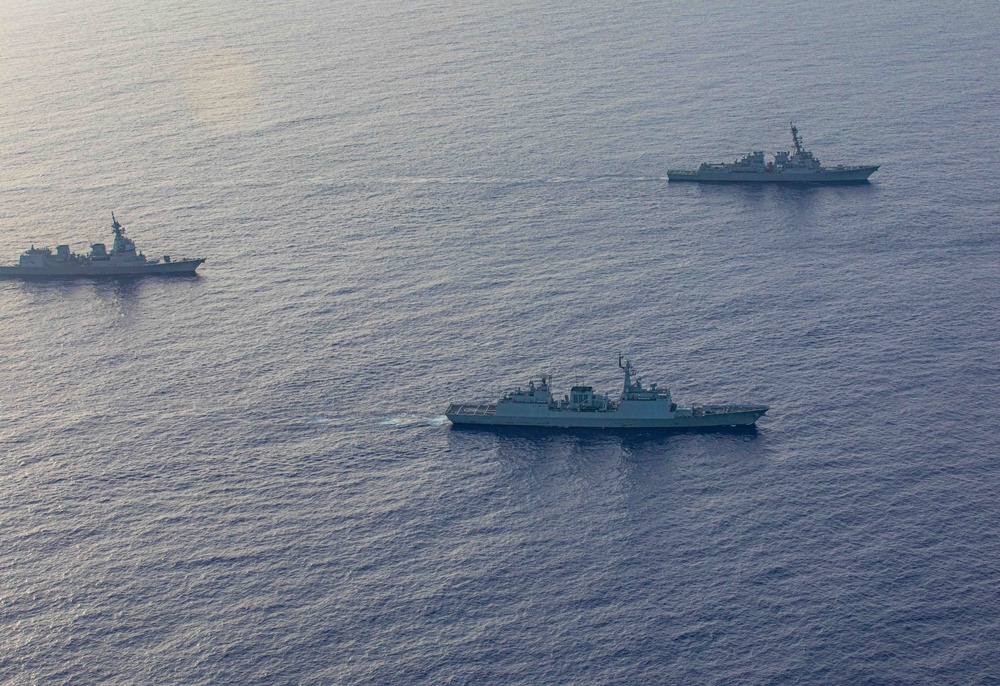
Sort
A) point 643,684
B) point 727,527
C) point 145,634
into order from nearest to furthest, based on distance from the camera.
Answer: point 643,684 < point 145,634 < point 727,527

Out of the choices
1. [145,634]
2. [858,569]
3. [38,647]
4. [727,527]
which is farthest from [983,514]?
[38,647]

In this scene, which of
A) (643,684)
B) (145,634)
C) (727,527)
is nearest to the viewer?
(643,684)

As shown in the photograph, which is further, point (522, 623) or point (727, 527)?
point (727, 527)

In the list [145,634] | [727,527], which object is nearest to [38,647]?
[145,634]

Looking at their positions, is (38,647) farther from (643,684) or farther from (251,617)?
(643,684)

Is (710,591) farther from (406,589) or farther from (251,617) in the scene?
(251,617)

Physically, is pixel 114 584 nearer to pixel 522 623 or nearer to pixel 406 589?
pixel 406 589

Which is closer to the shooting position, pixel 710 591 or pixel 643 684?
pixel 643 684

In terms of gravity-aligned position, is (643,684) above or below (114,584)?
below
